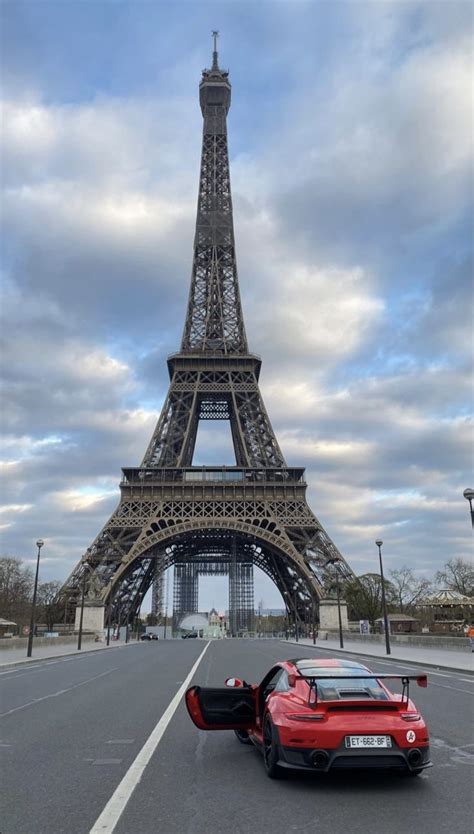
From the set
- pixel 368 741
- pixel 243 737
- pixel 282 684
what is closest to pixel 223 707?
pixel 282 684

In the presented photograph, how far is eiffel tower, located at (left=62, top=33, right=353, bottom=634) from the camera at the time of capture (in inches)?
2201

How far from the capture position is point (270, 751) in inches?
261

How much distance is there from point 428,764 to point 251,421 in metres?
57.7

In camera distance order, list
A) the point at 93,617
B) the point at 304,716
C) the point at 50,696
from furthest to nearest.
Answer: the point at 93,617 → the point at 50,696 → the point at 304,716

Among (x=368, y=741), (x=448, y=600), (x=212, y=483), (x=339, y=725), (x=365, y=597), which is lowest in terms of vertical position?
(x=368, y=741)

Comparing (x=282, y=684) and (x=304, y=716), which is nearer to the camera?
(x=304, y=716)

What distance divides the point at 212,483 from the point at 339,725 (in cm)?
5390

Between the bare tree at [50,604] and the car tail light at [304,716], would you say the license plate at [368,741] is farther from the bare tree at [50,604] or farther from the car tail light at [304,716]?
the bare tree at [50,604]

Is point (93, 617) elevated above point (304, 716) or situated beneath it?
elevated above

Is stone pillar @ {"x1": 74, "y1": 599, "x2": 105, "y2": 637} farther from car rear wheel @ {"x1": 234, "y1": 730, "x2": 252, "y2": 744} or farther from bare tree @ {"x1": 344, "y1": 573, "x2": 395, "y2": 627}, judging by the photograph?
car rear wheel @ {"x1": 234, "y1": 730, "x2": 252, "y2": 744}

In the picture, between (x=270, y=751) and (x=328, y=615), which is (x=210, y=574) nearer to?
(x=328, y=615)

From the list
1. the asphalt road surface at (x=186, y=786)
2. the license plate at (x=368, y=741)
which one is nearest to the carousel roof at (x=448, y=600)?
the asphalt road surface at (x=186, y=786)

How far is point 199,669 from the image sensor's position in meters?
21.6

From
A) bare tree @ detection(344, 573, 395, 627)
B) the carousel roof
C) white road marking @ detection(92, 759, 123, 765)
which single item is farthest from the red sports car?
bare tree @ detection(344, 573, 395, 627)
